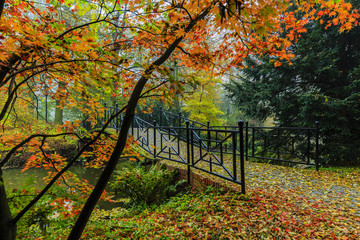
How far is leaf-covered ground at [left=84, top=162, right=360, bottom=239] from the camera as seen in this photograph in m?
2.48

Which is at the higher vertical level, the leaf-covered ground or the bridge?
the bridge

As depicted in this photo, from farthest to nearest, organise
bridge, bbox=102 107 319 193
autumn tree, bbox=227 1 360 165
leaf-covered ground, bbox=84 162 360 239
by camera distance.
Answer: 1. autumn tree, bbox=227 1 360 165
2. bridge, bbox=102 107 319 193
3. leaf-covered ground, bbox=84 162 360 239

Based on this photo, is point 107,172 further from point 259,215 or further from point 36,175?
point 36,175

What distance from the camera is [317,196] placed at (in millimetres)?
3504

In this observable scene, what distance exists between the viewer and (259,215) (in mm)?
2771

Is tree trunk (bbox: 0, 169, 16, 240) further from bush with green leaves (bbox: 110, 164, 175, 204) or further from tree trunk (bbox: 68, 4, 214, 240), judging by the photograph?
bush with green leaves (bbox: 110, 164, 175, 204)

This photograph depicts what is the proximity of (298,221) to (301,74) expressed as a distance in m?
6.47

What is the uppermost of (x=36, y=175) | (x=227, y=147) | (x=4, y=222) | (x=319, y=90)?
(x=319, y=90)

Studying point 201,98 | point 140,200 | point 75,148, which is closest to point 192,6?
point 140,200

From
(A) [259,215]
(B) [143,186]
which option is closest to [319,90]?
(A) [259,215]

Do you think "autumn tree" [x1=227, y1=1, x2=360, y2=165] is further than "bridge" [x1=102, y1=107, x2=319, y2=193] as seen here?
Yes

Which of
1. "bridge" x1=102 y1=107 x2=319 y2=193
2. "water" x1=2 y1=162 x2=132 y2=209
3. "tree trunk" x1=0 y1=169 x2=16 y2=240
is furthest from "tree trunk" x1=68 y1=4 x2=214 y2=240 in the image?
"water" x1=2 y1=162 x2=132 y2=209

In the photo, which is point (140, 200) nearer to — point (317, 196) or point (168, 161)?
point (168, 161)

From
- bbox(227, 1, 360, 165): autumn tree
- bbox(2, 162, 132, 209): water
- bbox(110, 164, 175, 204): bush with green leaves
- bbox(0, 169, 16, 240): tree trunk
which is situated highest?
bbox(227, 1, 360, 165): autumn tree
